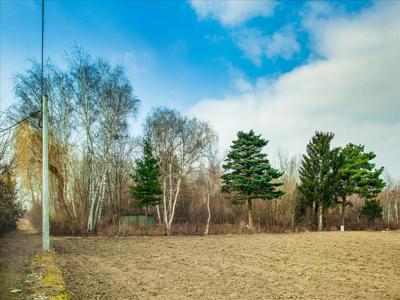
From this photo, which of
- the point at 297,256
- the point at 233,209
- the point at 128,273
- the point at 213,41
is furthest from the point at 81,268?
the point at 233,209

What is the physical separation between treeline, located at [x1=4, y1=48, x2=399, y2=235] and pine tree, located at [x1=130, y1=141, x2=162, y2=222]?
0.10 m

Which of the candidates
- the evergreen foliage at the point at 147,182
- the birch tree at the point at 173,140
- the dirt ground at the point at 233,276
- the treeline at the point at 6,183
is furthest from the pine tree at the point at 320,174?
the treeline at the point at 6,183

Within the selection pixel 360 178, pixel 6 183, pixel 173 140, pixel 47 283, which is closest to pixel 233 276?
pixel 47 283

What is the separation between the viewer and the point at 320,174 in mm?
33062

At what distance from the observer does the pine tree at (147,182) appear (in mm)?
32188

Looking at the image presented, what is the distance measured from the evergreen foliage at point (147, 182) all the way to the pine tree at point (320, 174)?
15229mm

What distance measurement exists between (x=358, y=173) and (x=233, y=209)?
44.6ft

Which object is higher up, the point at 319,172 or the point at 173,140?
the point at 173,140

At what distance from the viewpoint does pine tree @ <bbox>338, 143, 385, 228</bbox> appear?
32688mm

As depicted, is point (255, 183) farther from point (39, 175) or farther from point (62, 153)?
point (39, 175)

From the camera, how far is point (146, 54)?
13.3 meters

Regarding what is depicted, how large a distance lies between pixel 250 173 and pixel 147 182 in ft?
34.2

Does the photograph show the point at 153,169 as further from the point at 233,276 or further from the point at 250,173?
the point at 233,276

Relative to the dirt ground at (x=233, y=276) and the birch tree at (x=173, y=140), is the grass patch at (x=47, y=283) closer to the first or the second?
the dirt ground at (x=233, y=276)
